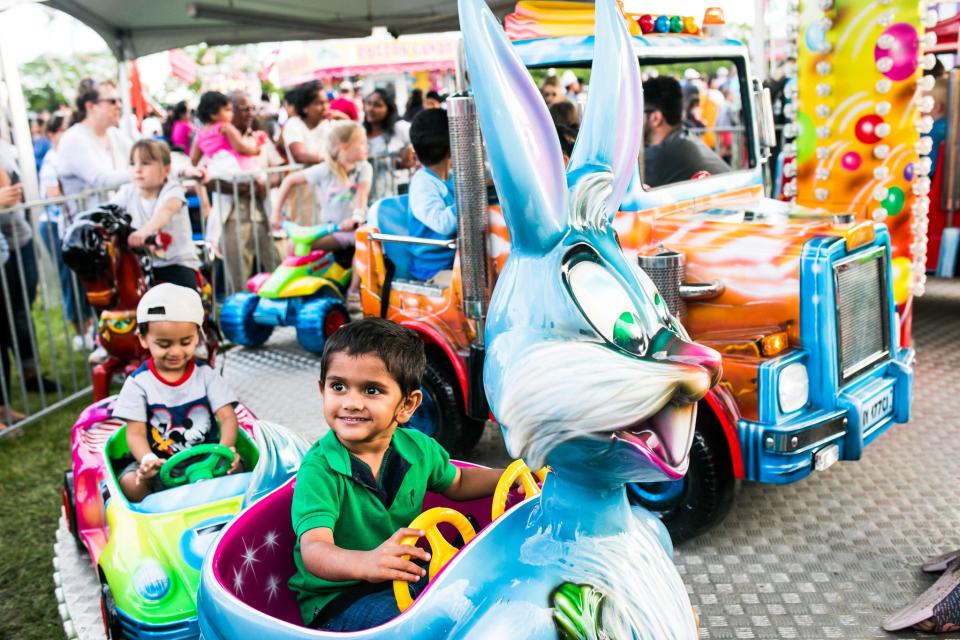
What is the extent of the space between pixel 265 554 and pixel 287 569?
83mm

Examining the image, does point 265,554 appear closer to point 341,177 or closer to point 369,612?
point 369,612

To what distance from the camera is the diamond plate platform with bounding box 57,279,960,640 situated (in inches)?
111

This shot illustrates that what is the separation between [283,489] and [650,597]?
0.93m

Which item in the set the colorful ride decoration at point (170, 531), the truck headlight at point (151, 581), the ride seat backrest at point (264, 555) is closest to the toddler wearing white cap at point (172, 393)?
the colorful ride decoration at point (170, 531)

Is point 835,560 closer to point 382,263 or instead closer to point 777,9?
point 382,263

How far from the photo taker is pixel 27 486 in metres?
4.21

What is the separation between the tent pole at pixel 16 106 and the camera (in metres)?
5.27

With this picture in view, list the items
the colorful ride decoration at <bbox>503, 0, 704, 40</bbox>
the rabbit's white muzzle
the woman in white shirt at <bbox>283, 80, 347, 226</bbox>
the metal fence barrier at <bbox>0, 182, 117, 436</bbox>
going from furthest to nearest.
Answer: the woman in white shirt at <bbox>283, 80, 347, 226</bbox>
the metal fence barrier at <bbox>0, 182, 117, 436</bbox>
the colorful ride decoration at <bbox>503, 0, 704, 40</bbox>
the rabbit's white muzzle

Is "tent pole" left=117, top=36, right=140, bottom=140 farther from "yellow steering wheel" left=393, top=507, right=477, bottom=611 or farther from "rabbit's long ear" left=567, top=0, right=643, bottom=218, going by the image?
"rabbit's long ear" left=567, top=0, right=643, bottom=218

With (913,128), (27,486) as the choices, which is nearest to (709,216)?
(913,128)

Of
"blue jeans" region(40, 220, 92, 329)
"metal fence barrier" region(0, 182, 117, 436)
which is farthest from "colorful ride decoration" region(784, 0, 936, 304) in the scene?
"blue jeans" region(40, 220, 92, 329)

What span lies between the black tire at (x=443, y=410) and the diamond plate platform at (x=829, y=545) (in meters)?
0.22

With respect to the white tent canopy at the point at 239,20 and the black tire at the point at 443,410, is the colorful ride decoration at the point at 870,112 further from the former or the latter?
the white tent canopy at the point at 239,20

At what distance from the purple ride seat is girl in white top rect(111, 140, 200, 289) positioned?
289 centimetres
